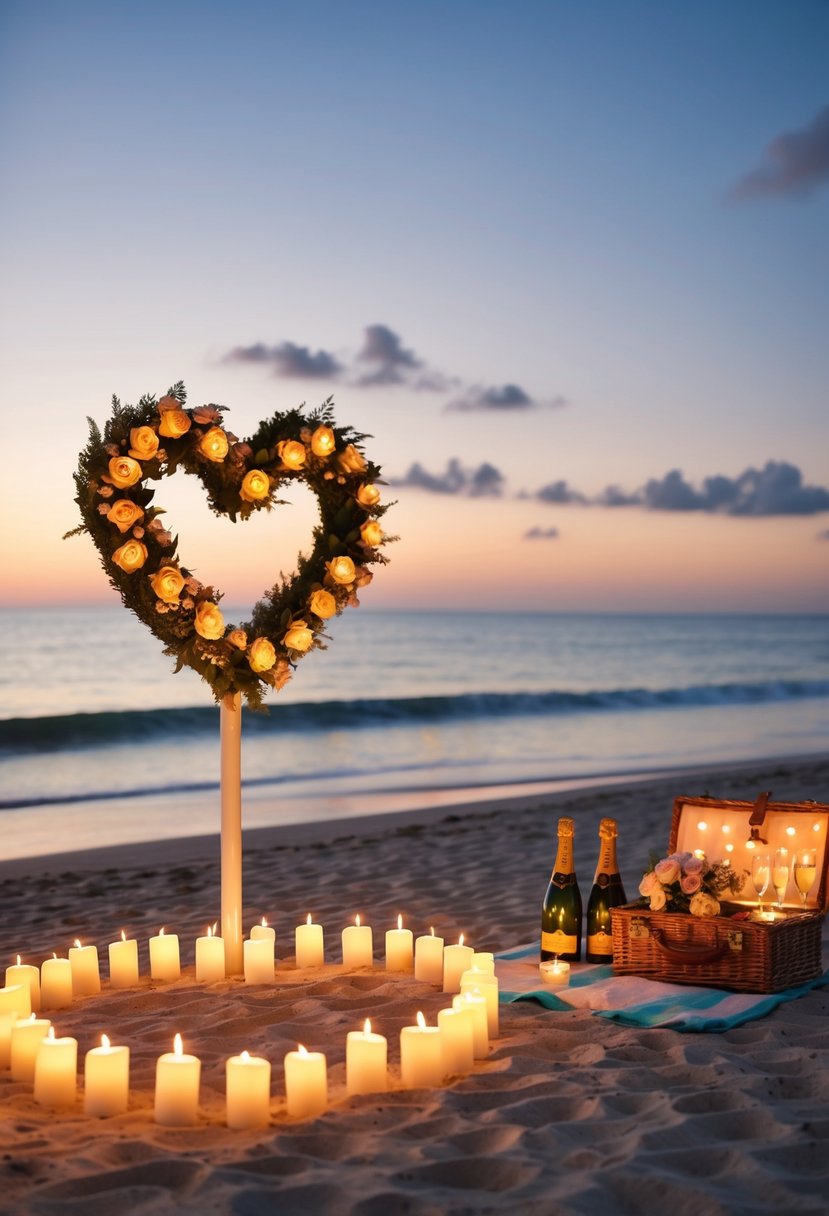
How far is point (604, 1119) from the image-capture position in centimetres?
335

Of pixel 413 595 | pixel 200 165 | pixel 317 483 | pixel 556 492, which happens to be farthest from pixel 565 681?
pixel 317 483

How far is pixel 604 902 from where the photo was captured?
540cm

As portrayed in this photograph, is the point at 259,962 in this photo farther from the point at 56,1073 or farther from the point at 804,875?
the point at 804,875

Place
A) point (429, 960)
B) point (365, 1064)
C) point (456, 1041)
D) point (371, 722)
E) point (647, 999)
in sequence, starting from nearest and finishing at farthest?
point (365, 1064)
point (456, 1041)
point (647, 999)
point (429, 960)
point (371, 722)

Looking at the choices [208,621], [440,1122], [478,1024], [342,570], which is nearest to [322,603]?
[342,570]

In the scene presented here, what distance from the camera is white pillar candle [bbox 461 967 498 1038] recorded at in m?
4.30

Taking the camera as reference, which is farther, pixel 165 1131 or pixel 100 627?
pixel 100 627

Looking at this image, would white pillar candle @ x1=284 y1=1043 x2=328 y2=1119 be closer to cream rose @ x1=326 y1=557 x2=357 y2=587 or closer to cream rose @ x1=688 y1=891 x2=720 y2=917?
cream rose @ x1=688 y1=891 x2=720 y2=917

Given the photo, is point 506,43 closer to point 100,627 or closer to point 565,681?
point 565,681

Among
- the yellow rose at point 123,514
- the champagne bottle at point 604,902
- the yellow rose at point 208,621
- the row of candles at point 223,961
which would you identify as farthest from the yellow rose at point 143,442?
the champagne bottle at point 604,902

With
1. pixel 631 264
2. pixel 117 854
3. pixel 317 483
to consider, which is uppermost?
pixel 631 264

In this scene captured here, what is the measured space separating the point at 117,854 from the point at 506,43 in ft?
30.5

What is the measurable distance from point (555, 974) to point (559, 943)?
1.37 ft

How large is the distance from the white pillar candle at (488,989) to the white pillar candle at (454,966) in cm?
50
